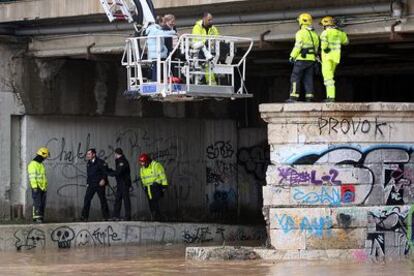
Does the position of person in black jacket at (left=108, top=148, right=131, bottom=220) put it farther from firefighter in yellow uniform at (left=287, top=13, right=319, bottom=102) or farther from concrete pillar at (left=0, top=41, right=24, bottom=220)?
firefighter in yellow uniform at (left=287, top=13, right=319, bottom=102)

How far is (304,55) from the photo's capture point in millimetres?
20906

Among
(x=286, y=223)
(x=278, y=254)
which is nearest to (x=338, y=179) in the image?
(x=286, y=223)

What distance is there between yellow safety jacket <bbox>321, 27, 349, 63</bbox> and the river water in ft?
12.5

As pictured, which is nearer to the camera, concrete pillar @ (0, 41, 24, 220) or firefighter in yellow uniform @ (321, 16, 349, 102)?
firefighter in yellow uniform @ (321, 16, 349, 102)

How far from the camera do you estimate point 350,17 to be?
21.5m

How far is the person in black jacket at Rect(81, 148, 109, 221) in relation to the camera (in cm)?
2747

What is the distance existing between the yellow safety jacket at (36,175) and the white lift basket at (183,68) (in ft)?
18.0

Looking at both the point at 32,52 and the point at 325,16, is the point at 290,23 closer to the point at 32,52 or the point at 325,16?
the point at 325,16

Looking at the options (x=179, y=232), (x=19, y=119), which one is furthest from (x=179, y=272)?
(x=19, y=119)

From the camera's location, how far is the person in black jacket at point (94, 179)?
90.1 feet

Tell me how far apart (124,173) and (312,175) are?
8577 millimetres

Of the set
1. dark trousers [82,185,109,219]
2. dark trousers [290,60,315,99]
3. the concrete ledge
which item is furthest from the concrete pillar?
dark trousers [290,60,315,99]

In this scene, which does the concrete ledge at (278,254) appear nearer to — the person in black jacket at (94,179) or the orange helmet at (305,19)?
the orange helmet at (305,19)

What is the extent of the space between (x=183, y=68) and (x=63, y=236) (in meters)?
6.22
